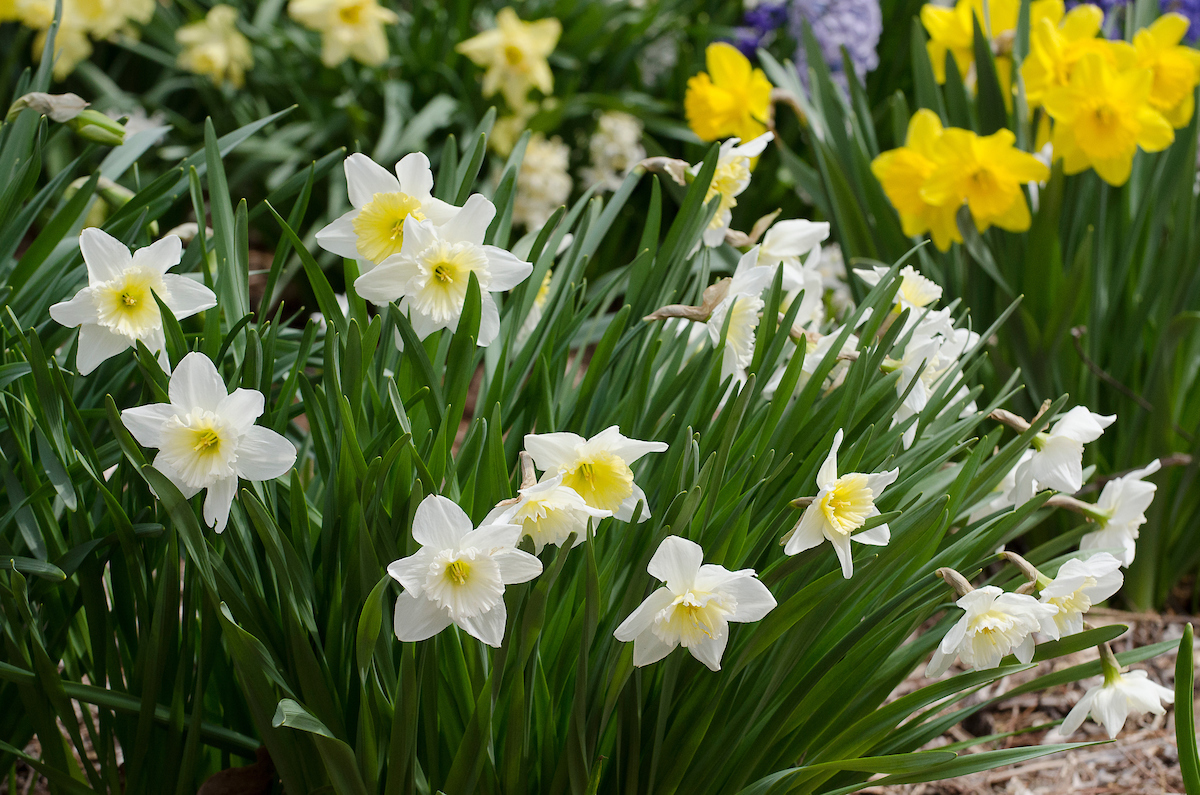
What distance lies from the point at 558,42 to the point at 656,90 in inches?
16.8

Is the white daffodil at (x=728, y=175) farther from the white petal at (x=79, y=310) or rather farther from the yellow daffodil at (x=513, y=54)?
the yellow daffodil at (x=513, y=54)

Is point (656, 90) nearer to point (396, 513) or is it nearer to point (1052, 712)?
point (1052, 712)

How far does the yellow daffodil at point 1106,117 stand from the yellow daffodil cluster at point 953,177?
10 centimetres

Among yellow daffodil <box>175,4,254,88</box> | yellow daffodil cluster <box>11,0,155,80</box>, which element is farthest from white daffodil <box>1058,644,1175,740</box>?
yellow daffodil cluster <box>11,0,155,80</box>

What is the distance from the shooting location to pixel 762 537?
94cm

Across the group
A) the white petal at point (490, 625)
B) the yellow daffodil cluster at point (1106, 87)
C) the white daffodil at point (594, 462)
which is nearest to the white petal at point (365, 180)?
the white daffodil at point (594, 462)

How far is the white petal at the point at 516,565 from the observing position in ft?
2.46

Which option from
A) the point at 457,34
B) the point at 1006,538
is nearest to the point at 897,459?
the point at 1006,538

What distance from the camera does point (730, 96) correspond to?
6.21 feet

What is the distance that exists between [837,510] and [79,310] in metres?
0.74

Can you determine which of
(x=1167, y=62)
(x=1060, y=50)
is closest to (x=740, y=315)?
(x=1060, y=50)

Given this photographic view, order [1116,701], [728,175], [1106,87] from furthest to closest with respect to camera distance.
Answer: [1106,87], [728,175], [1116,701]

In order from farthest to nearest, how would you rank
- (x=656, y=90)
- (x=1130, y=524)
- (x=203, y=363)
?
(x=656, y=90) < (x=1130, y=524) < (x=203, y=363)

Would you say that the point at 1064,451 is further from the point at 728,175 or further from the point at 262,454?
the point at 262,454
